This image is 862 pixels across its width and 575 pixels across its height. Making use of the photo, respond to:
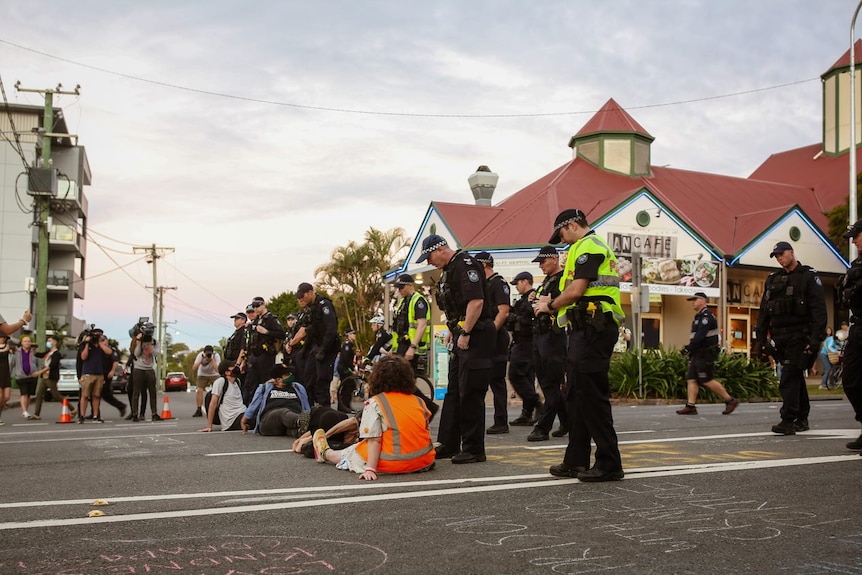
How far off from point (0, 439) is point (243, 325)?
14.9 feet

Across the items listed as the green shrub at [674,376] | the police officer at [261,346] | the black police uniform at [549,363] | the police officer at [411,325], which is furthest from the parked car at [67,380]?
the black police uniform at [549,363]

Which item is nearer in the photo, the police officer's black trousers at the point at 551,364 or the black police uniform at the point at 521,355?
the police officer's black trousers at the point at 551,364

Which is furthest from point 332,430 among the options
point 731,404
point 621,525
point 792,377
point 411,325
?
point 731,404

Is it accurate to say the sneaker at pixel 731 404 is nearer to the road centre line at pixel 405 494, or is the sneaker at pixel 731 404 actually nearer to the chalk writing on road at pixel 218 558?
the road centre line at pixel 405 494

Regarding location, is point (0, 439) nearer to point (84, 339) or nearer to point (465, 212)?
point (84, 339)

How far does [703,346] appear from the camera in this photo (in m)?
14.4

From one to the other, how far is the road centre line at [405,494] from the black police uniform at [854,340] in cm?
69

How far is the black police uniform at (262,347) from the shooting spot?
43.8 feet

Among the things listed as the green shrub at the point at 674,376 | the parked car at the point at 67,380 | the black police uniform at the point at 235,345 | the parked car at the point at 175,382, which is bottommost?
the parked car at the point at 175,382

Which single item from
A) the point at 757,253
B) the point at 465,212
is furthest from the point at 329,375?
the point at 757,253

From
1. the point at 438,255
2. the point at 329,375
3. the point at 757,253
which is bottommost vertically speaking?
the point at 329,375

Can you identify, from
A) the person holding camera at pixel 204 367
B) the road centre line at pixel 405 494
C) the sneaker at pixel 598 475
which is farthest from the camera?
the person holding camera at pixel 204 367

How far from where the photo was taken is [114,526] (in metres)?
5.01

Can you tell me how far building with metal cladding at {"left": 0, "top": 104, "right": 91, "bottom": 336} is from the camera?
5438 centimetres
